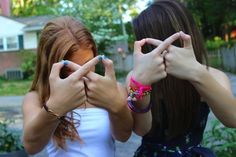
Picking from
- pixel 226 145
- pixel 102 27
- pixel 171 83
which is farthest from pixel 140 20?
pixel 102 27

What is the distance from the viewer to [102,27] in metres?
28.4

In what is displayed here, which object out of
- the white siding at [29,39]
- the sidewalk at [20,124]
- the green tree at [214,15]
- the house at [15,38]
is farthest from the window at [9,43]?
the sidewalk at [20,124]

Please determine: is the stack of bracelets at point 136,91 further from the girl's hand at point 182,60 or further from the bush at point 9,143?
the bush at point 9,143

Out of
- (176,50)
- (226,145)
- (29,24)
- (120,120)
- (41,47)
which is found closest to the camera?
Result: (176,50)

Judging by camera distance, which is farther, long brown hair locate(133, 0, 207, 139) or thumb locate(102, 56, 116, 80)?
long brown hair locate(133, 0, 207, 139)

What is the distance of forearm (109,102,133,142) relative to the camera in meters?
1.76

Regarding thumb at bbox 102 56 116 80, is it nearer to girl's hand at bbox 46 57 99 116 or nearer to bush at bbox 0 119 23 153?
girl's hand at bbox 46 57 99 116

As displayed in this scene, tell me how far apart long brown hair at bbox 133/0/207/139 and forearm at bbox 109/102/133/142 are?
0.18 m

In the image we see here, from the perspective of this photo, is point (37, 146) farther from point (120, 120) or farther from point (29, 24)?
point (29, 24)

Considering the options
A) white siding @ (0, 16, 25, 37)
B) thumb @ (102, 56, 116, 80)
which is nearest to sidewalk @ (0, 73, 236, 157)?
A: thumb @ (102, 56, 116, 80)

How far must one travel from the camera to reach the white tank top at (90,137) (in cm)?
200

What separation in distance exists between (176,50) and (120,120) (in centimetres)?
33

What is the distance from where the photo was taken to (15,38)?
36156 millimetres

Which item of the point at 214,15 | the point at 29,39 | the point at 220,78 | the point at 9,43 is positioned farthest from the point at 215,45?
the point at 220,78
